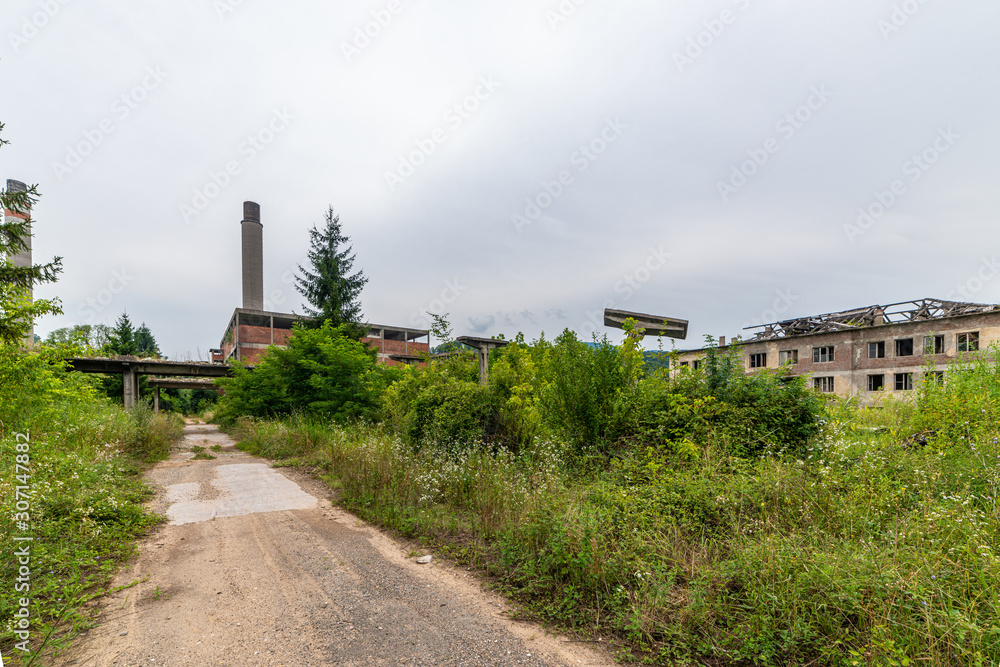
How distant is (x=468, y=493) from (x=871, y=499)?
456 cm

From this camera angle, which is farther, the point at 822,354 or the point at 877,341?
the point at 822,354

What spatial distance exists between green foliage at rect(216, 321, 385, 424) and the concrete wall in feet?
60.7

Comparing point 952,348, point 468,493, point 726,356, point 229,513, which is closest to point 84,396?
point 229,513

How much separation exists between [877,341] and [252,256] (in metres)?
54.3

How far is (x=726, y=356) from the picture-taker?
6.33 meters

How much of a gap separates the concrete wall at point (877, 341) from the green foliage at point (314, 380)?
1852cm

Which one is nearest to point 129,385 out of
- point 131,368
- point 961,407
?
point 131,368

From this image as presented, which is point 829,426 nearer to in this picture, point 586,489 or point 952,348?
point 586,489

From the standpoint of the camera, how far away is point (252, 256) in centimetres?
4503

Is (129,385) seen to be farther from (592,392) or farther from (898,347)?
(898,347)

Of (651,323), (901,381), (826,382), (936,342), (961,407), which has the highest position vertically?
(651,323)

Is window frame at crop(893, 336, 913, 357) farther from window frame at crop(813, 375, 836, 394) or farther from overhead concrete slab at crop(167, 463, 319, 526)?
overhead concrete slab at crop(167, 463, 319, 526)

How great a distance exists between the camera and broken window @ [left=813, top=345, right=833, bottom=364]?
31547 mm

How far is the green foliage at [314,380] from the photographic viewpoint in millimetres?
15023
